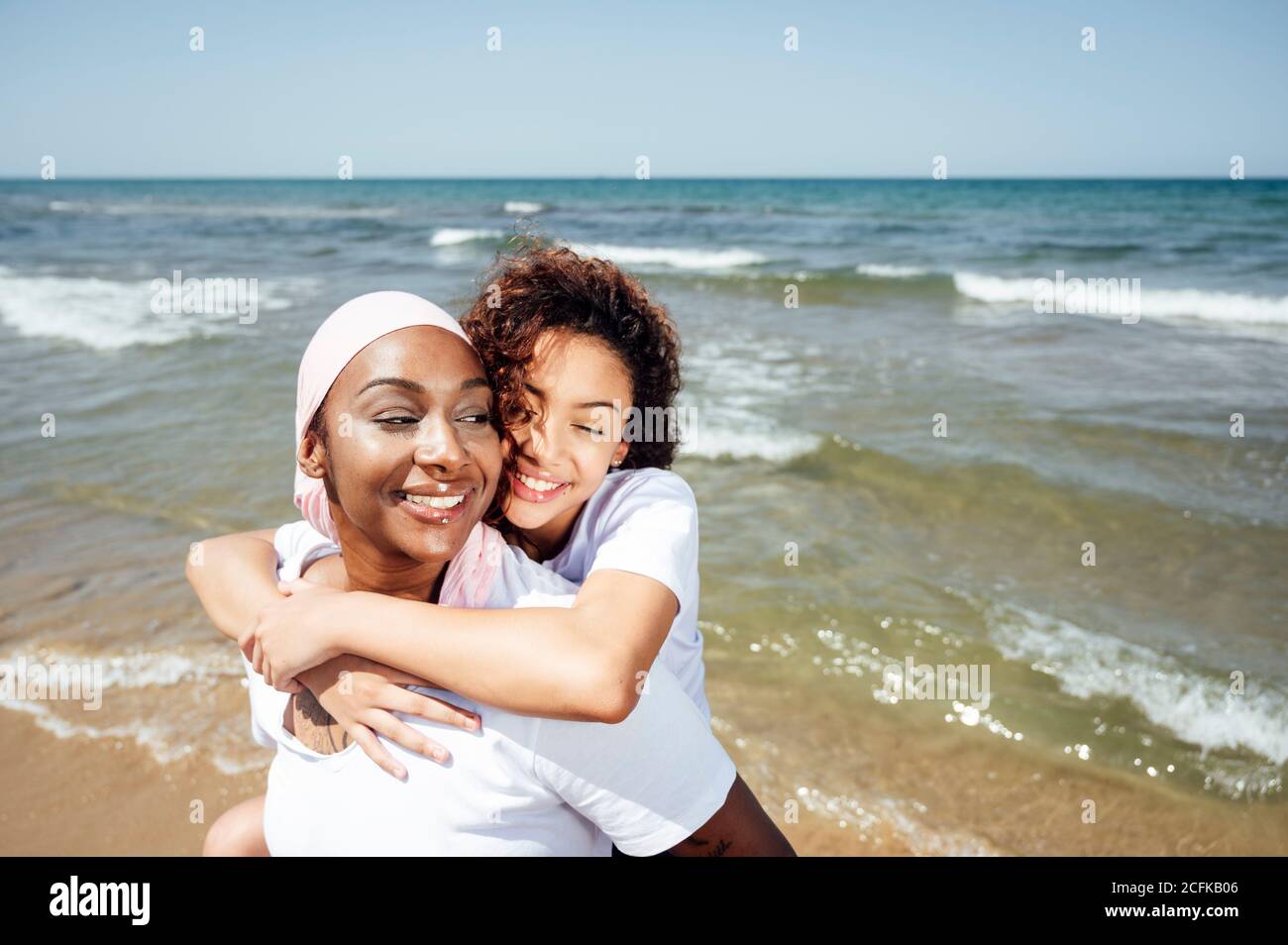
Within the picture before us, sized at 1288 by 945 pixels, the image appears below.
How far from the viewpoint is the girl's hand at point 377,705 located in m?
1.69

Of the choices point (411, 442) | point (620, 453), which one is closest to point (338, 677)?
point (411, 442)

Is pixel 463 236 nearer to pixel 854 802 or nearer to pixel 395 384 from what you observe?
pixel 854 802

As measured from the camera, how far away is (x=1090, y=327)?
13.7 metres

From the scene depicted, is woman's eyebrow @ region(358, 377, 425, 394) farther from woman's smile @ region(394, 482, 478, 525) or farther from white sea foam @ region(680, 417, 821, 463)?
white sea foam @ region(680, 417, 821, 463)

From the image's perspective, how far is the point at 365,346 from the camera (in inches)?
75.0

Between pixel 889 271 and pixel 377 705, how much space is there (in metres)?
21.5

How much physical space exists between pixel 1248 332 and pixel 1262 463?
815cm

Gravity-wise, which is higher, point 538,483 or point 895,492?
point 538,483

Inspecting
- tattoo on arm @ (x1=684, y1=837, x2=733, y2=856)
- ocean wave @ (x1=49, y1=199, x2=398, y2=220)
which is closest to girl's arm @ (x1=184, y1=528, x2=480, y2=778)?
tattoo on arm @ (x1=684, y1=837, x2=733, y2=856)

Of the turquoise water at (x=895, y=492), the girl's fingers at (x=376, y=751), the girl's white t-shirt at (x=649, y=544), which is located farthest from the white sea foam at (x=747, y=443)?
the girl's fingers at (x=376, y=751)

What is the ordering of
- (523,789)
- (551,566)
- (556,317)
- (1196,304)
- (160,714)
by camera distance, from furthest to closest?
1. (1196,304)
2. (160,714)
3. (551,566)
4. (556,317)
5. (523,789)

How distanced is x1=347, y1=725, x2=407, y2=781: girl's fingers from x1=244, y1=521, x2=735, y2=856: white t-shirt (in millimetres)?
17

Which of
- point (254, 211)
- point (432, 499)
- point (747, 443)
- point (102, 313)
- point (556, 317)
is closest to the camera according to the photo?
point (432, 499)

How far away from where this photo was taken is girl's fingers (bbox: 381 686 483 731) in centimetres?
169
